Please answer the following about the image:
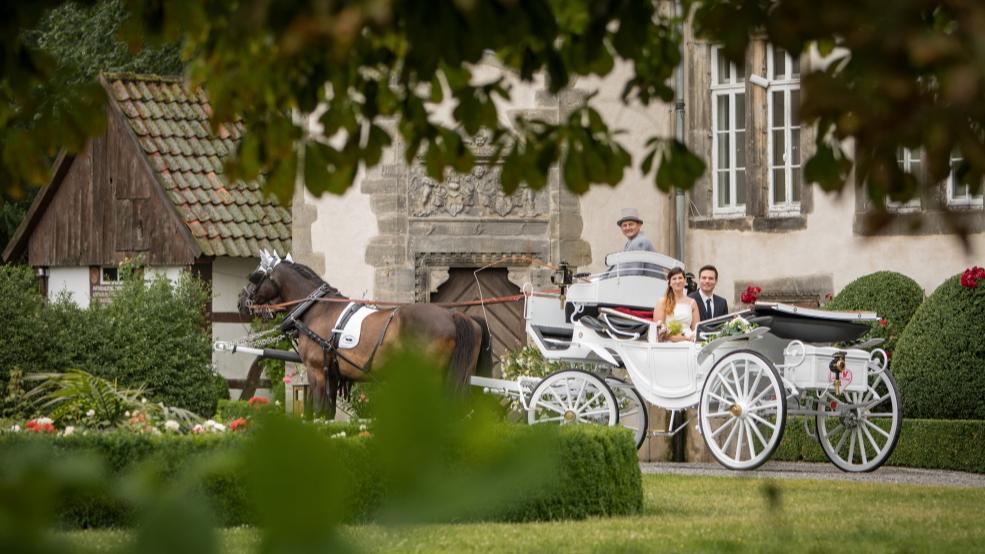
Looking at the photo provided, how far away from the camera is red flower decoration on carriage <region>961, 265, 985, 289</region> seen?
13.2 metres

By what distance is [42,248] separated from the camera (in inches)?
905

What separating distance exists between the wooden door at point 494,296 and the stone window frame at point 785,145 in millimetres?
3162

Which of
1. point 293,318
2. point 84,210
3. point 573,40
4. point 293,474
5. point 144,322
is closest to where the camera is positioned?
point 293,474

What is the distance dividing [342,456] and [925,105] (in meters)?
1.57

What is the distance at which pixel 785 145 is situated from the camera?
17.0 metres

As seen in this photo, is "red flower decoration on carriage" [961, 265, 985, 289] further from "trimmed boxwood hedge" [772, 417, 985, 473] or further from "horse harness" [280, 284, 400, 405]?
"horse harness" [280, 284, 400, 405]

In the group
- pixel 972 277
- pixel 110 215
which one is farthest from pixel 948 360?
pixel 110 215

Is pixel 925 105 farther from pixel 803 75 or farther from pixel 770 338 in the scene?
pixel 770 338

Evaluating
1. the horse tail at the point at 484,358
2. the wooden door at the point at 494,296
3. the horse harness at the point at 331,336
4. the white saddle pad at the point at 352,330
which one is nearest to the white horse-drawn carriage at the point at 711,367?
the horse tail at the point at 484,358

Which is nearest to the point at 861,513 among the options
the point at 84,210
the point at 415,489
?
the point at 415,489

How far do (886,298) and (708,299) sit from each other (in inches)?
118

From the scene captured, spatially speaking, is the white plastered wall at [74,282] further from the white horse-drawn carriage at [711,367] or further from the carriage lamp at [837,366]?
the carriage lamp at [837,366]

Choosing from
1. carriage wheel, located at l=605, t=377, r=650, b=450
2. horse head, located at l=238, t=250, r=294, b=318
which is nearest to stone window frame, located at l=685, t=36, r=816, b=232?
carriage wheel, located at l=605, t=377, r=650, b=450

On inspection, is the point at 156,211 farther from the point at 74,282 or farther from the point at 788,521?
the point at 788,521
